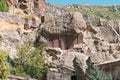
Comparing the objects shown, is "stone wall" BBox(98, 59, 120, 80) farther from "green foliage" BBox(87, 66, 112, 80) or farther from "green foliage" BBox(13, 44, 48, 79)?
"green foliage" BBox(13, 44, 48, 79)

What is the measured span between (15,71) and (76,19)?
10.1m

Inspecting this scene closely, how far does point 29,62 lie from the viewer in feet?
137

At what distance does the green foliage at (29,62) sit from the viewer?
40.8 metres

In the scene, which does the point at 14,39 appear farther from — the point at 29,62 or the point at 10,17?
the point at 10,17

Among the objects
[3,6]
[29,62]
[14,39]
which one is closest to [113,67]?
[29,62]

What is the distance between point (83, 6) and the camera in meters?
174

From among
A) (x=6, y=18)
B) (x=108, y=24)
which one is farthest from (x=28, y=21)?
(x=108, y=24)

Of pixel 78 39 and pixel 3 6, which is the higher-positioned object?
pixel 3 6

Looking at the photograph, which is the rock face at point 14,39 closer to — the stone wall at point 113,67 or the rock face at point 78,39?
the rock face at point 78,39

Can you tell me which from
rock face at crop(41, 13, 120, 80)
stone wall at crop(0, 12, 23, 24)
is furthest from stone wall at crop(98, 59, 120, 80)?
stone wall at crop(0, 12, 23, 24)

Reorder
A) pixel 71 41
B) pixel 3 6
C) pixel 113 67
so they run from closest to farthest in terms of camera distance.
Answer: pixel 113 67 < pixel 71 41 < pixel 3 6

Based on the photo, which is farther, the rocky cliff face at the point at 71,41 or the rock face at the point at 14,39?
the rock face at the point at 14,39

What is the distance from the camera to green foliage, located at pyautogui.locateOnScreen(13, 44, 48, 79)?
40781mm

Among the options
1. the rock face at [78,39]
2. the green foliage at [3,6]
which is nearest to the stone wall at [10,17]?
the green foliage at [3,6]
